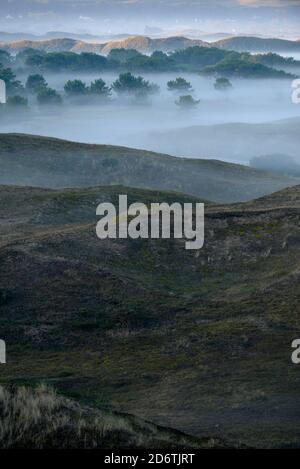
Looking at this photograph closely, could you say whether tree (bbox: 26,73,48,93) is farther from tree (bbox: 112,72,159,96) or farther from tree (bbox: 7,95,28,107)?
tree (bbox: 112,72,159,96)

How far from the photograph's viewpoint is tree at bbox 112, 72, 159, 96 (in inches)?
6376

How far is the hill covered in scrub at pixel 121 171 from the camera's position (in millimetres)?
69938

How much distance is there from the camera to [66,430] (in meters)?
10.8

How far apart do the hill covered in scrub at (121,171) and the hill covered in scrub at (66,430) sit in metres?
55.6

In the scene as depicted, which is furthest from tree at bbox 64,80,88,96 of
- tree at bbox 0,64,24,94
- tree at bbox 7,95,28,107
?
tree at bbox 7,95,28,107

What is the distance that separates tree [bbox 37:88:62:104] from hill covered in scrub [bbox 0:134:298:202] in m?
64.3

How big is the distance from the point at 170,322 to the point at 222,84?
17810cm

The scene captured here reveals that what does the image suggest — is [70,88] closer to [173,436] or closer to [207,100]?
[207,100]

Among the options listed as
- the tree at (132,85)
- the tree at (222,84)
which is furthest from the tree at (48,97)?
the tree at (222,84)

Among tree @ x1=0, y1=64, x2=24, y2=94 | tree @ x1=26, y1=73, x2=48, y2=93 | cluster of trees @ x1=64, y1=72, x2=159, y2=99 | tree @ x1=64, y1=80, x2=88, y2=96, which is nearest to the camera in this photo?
tree @ x1=0, y1=64, x2=24, y2=94

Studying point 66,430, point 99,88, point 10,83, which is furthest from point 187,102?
point 66,430

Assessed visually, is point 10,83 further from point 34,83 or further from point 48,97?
point 34,83

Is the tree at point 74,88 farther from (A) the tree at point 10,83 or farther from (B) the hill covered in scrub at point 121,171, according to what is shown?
(B) the hill covered in scrub at point 121,171

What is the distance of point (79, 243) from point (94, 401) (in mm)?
11857
